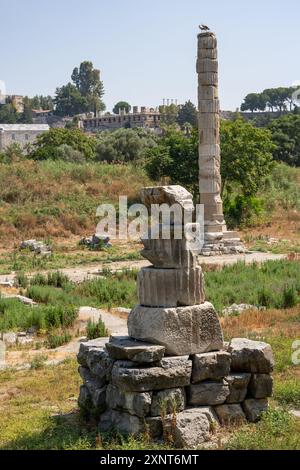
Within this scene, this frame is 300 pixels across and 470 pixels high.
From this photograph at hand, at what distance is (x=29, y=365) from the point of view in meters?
10.8

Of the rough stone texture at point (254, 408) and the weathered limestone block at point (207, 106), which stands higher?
the weathered limestone block at point (207, 106)

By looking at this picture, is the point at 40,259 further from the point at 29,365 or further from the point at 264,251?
Result: the point at 29,365

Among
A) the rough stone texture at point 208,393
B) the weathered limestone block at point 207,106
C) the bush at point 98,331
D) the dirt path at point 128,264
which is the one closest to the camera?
the rough stone texture at point 208,393

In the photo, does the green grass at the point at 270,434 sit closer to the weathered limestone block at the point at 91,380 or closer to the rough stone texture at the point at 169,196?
the weathered limestone block at the point at 91,380

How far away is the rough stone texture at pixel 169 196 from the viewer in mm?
7215

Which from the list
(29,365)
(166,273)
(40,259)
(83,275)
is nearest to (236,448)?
(166,273)

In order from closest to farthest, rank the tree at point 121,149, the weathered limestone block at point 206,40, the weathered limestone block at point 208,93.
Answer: the weathered limestone block at point 206,40, the weathered limestone block at point 208,93, the tree at point 121,149

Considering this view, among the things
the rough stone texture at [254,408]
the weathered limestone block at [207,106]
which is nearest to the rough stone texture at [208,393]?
the rough stone texture at [254,408]

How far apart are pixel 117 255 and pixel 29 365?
13.9 meters

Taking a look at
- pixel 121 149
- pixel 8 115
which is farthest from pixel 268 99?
pixel 121 149

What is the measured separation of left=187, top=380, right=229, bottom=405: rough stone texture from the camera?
275 inches

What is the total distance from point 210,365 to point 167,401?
0.59m

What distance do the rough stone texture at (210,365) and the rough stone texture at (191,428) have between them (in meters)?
0.36

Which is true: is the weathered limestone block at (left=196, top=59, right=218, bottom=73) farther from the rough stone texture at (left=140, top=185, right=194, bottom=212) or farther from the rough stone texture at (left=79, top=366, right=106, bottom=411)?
the rough stone texture at (left=79, top=366, right=106, bottom=411)
